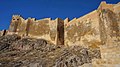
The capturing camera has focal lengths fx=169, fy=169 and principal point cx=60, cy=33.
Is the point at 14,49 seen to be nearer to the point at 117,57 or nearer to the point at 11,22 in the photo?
the point at 11,22

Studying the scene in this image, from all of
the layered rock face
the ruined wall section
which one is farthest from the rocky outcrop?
the ruined wall section

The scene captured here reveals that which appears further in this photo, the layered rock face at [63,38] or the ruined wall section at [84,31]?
the ruined wall section at [84,31]

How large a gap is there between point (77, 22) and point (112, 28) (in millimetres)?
6330

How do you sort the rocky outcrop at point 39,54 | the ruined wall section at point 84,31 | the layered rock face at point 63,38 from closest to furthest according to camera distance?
the rocky outcrop at point 39,54 < the layered rock face at point 63,38 < the ruined wall section at point 84,31

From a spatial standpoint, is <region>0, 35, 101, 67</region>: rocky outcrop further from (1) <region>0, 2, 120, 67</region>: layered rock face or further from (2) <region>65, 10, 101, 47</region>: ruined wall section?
(2) <region>65, 10, 101, 47</region>: ruined wall section

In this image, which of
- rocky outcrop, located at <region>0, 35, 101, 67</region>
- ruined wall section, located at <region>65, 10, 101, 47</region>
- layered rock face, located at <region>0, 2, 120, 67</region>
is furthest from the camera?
ruined wall section, located at <region>65, 10, 101, 47</region>

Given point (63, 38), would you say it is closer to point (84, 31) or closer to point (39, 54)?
point (84, 31)

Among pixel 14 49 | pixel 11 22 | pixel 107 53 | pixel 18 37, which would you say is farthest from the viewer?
pixel 11 22

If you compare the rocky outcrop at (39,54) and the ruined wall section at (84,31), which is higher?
the ruined wall section at (84,31)

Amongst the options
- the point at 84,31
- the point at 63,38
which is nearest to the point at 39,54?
the point at 84,31

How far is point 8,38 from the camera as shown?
23.6 meters

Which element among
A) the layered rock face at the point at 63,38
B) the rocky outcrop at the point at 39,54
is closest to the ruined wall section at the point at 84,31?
the layered rock face at the point at 63,38

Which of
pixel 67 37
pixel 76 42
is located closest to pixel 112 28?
pixel 76 42

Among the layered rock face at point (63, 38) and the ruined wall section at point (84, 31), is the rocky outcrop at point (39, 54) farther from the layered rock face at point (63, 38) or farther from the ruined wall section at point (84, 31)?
the ruined wall section at point (84, 31)
